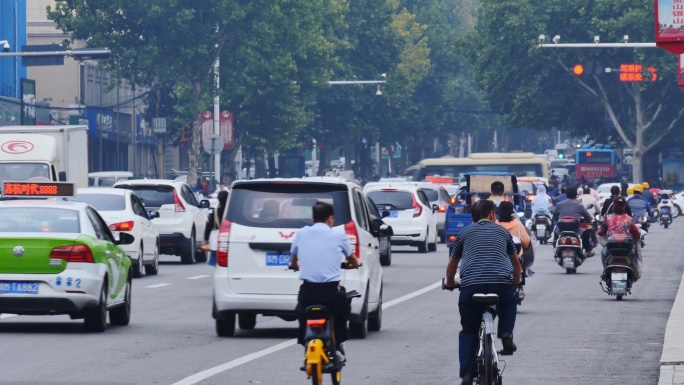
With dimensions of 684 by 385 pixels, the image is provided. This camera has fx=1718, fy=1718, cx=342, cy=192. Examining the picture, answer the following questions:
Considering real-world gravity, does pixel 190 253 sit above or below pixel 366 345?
below

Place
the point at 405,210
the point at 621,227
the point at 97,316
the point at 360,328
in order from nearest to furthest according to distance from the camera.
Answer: the point at 360,328
the point at 97,316
the point at 621,227
the point at 405,210

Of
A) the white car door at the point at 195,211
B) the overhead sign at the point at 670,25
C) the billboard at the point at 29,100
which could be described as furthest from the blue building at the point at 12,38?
the overhead sign at the point at 670,25

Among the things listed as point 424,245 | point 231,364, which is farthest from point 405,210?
point 231,364

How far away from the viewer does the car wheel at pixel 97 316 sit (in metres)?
17.5

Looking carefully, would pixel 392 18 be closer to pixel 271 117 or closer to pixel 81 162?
pixel 271 117

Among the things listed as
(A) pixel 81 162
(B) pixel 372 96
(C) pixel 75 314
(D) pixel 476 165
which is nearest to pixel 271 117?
(D) pixel 476 165

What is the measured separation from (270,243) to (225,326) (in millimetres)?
1132

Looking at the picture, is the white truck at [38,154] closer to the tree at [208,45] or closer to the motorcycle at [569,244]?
the motorcycle at [569,244]

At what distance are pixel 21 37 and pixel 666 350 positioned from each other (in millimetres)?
61290

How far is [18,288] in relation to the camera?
17016mm

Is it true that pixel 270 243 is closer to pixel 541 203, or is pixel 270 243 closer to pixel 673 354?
pixel 673 354

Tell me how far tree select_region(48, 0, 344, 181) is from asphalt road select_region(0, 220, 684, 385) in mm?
44590

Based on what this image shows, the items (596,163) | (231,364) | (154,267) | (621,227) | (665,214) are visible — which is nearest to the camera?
(231,364)

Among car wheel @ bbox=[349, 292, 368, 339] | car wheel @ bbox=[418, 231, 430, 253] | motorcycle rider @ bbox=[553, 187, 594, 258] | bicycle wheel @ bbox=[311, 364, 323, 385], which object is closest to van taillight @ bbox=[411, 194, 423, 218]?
car wheel @ bbox=[418, 231, 430, 253]
